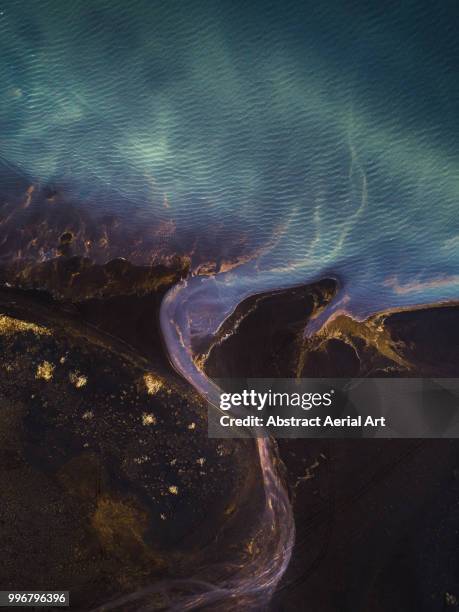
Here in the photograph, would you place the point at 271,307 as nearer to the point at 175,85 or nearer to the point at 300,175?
the point at 300,175

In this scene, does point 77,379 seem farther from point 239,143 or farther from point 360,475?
point 360,475

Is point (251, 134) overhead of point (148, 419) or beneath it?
overhead

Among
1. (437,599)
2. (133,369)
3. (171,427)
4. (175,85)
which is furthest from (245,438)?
(175,85)

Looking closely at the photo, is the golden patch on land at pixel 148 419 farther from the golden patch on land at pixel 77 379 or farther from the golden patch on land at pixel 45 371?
the golden patch on land at pixel 45 371

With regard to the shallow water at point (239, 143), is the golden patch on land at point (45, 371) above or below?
below

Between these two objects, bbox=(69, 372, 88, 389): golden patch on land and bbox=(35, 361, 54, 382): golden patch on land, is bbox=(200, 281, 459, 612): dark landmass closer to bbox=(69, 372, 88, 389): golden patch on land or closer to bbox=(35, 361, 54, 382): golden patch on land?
bbox=(69, 372, 88, 389): golden patch on land

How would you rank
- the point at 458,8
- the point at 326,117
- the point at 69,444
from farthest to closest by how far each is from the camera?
the point at 69,444
the point at 326,117
the point at 458,8

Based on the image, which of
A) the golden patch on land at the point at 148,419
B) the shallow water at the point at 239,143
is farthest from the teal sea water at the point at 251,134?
the golden patch on land at the point at 148,419

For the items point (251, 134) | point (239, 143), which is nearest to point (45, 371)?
point (239, 143)
